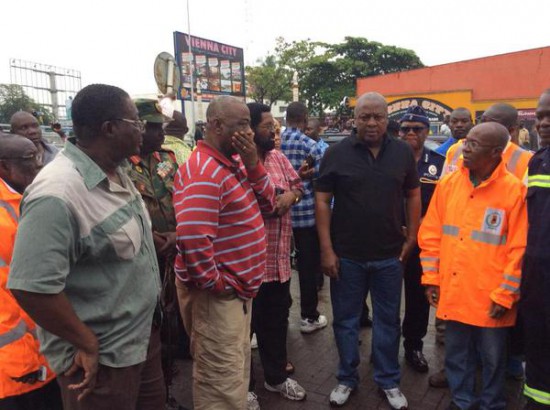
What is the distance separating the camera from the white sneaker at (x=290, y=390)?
10.3ft

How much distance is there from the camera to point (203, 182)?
2166 millimetres

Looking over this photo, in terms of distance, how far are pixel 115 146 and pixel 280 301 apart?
1.85 meters

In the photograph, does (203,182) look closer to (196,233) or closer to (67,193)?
(196,233)

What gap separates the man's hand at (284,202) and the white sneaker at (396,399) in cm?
150

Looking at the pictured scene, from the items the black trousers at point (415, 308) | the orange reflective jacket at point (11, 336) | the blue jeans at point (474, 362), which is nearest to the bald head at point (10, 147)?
the orange reflective jacket at point (11, 336)

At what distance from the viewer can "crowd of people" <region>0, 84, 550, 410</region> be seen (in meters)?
1.60

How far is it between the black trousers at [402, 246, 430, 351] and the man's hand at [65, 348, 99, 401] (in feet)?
8.82

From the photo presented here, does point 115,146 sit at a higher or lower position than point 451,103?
lower

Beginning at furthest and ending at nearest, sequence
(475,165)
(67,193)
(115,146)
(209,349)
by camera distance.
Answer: (475,165) → (209,349) → (115,146) → (67,193)

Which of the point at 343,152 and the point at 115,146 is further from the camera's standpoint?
the point at 343,152

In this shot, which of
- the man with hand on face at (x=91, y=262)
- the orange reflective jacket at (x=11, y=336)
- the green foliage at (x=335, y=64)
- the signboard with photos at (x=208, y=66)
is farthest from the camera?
the green foliage at (x=335, y=64)

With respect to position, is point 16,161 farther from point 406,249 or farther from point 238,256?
point 406,249

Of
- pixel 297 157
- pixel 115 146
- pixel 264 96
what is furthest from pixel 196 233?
pixel 264 96

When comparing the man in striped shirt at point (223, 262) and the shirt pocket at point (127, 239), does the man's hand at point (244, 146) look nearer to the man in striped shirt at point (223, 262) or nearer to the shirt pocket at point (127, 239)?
the man in striped shirt at point (223, 262)
